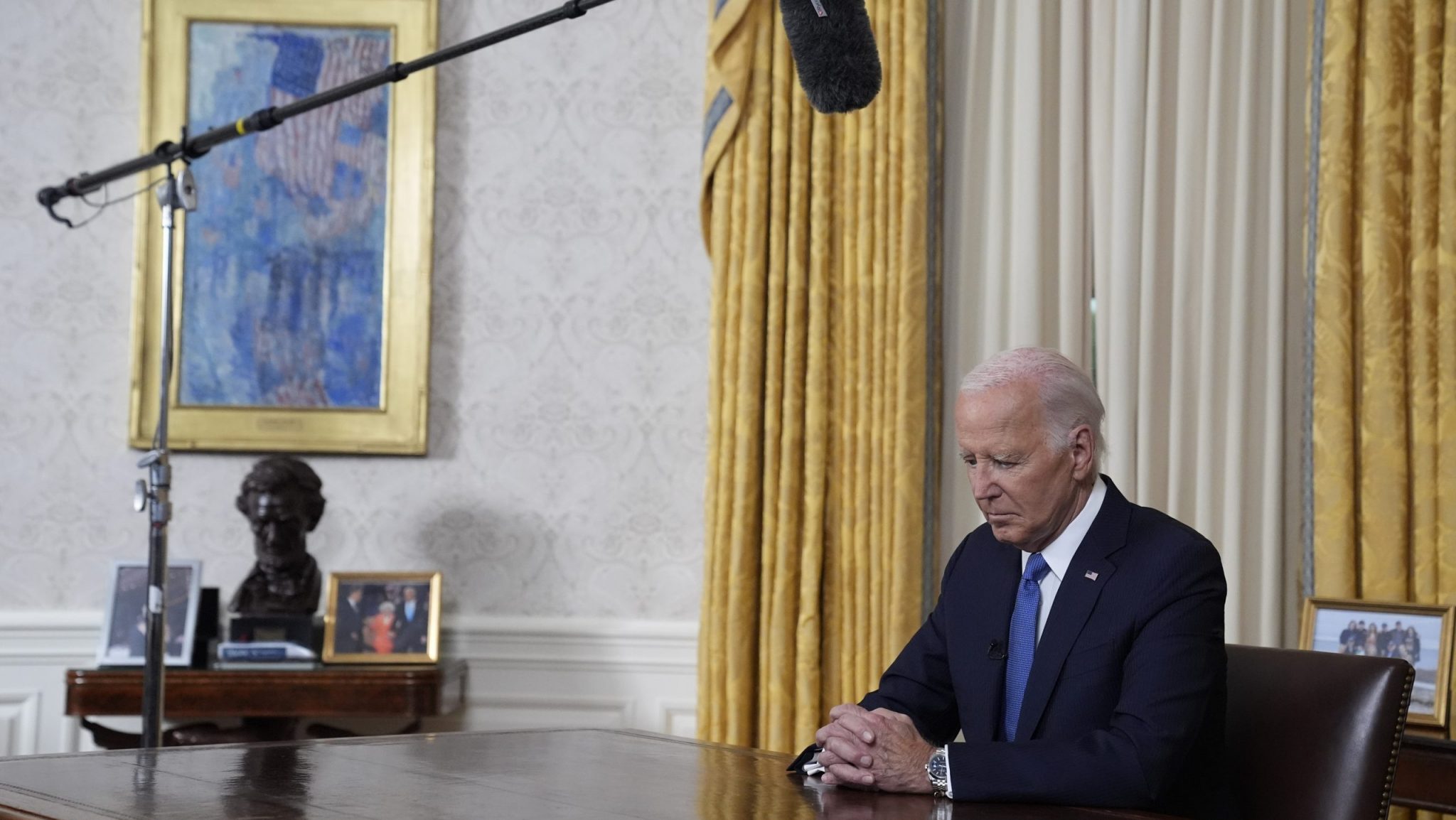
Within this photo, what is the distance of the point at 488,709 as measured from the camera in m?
4.62

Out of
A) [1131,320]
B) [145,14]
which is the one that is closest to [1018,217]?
[1131,320]

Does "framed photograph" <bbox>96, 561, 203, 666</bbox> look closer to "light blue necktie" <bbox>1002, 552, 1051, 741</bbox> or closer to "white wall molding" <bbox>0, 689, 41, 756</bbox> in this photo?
"white wall molding" <bbox>0, 689, 41, 756</bbox>

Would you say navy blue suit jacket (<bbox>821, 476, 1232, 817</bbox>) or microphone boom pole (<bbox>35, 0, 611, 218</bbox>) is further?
microphone boom pole (<bbox>35, 0, 611, 218</bbox>)

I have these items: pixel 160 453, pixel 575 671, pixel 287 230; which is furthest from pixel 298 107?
pixel 575 671

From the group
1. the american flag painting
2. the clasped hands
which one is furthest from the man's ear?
the american flag painting

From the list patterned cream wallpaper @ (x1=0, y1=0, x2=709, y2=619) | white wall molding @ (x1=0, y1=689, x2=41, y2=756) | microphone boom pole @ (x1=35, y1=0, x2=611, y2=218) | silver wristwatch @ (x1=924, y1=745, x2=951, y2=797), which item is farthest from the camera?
patterned cream wallpaper @ (x1=0, y1=0, x2=709, y2=619)

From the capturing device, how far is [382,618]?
14.1 ft

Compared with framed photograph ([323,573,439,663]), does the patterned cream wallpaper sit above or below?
above

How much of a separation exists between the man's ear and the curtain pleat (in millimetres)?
1609

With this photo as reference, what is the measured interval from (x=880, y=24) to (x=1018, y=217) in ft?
2.38

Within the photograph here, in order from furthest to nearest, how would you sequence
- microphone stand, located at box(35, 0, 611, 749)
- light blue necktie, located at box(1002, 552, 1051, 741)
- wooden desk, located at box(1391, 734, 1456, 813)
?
microphone stand, located at box(35, 0, 611, 749) → wooden desk, located at box(1391, 734, 1456, 813) → light blue necktie, located at box(1002, 552, 1051, 741)

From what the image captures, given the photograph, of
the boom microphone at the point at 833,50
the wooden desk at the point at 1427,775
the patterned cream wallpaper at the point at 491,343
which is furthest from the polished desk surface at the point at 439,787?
the patterned cream wallpaper at the point at 491,343

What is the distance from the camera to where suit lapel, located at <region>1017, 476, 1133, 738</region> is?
94.7 inches

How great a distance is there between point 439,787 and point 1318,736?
138 centimetres
